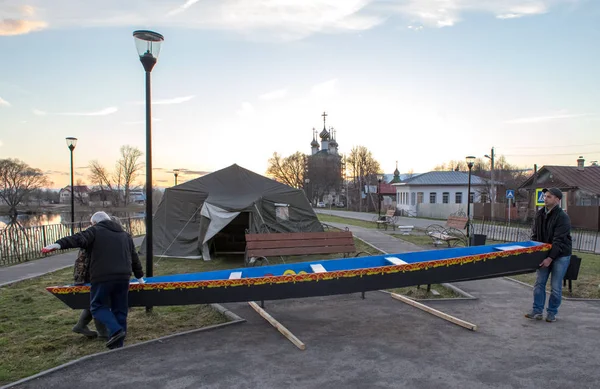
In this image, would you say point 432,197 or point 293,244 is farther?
point 432,197

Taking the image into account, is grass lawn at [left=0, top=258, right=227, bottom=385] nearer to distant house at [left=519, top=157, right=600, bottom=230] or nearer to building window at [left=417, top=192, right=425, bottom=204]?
distant house at [left=519, top=157, right=600, bottom=230]

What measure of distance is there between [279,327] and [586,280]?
7039mm

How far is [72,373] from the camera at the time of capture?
414 centimetres

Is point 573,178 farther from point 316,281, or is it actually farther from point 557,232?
point 316,281

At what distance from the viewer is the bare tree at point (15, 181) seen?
236ft

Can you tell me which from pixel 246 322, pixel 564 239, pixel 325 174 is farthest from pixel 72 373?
pixel 325 174

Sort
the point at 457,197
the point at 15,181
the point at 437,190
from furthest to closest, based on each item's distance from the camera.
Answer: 1. the point at 15,181
2. the point at 437,190
3. the point at 457,197

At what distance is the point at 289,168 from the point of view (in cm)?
8931

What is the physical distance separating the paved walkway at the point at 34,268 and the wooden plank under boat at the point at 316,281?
567 centimetres

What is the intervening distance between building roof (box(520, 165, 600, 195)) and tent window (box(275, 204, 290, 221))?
2238 cm

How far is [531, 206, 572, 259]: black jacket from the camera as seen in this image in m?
5.50

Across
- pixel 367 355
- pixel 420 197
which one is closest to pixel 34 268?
pixel 367 355

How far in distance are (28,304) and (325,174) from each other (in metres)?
75.7

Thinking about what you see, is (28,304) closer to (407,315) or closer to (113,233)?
(113,233)
